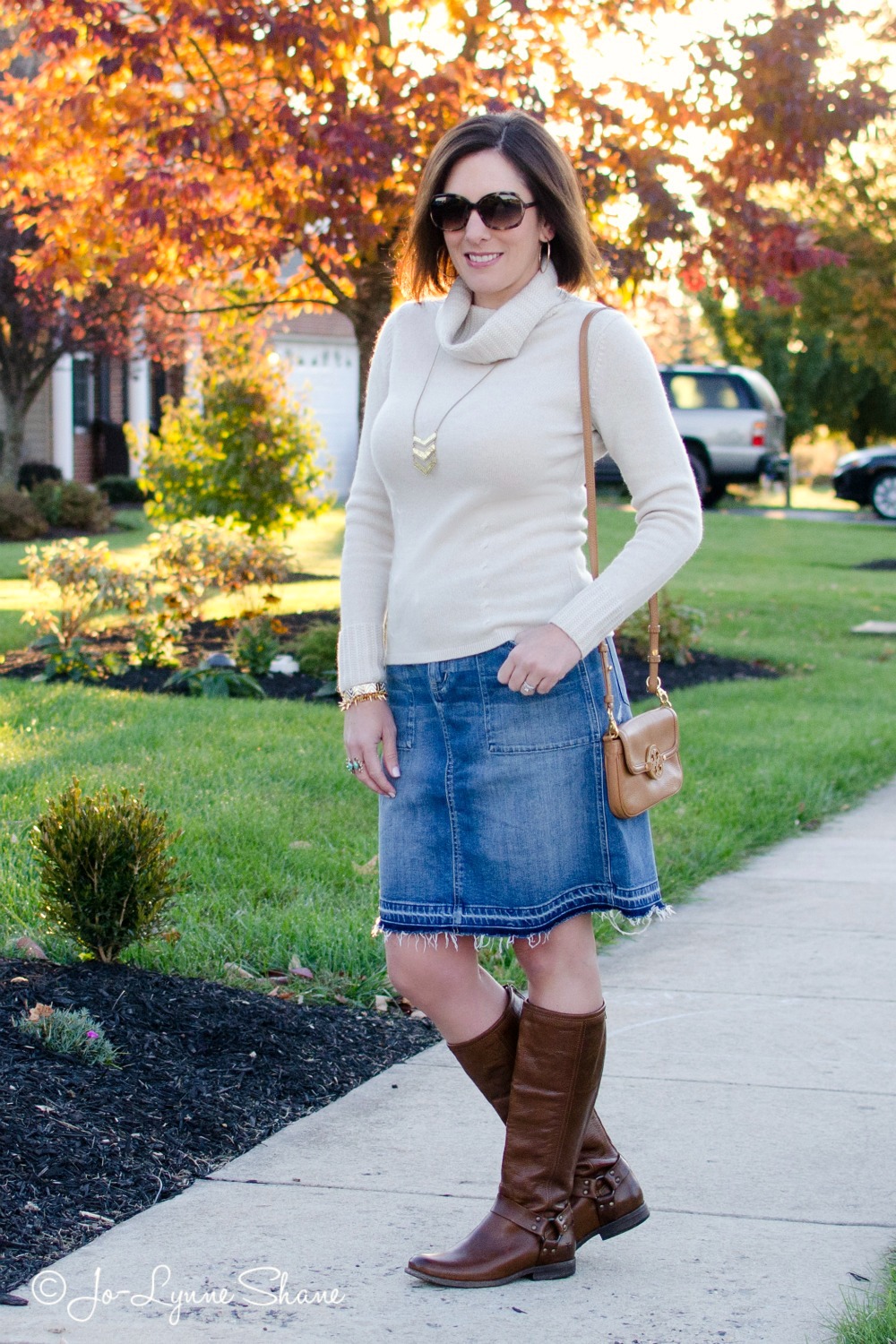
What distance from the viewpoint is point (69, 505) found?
68.7ft

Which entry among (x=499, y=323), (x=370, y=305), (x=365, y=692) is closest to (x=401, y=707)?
(x=365, y=692)

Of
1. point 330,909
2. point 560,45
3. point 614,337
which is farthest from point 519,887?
point 560,45

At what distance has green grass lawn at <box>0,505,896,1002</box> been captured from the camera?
15.5 ft

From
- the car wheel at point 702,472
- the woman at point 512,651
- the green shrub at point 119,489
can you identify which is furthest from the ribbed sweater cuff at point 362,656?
the green shrub at point 119,489

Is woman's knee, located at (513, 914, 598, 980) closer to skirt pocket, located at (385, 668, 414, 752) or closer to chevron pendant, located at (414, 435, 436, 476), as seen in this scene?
skirt pocket, located at (385, 668, 414, 752)

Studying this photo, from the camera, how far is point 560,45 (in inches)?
347

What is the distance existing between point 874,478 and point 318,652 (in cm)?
1925

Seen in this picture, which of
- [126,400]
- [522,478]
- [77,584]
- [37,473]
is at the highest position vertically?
[126,400]

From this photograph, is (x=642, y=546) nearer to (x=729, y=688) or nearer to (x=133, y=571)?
(x=729, y=688)

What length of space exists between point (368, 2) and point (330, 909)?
5.53 meters

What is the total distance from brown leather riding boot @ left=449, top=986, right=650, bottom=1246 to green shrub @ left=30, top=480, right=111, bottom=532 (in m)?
18.7

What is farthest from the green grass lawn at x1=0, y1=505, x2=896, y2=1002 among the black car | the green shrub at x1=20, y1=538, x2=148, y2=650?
the black car

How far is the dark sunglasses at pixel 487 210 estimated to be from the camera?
2.79 meters

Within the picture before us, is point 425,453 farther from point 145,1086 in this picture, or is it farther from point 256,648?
point 256,648
